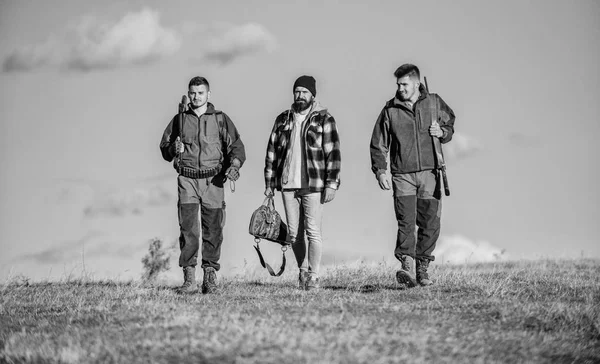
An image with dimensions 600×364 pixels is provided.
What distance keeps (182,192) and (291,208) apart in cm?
155

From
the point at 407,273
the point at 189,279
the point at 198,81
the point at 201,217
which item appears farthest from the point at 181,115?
the point at 407,273

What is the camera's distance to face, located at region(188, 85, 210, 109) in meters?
11.4

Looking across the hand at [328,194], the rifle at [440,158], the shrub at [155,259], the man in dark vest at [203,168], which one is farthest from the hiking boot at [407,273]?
the shrub at [155,259]

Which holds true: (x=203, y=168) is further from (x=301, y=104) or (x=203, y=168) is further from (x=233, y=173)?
(x=301, y=104)

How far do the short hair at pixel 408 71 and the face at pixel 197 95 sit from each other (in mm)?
2608

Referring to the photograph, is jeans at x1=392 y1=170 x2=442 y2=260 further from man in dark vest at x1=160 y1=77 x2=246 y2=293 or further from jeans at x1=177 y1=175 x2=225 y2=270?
jeans at x1=177 y1=175 x2=225 y2=270

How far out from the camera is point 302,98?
36.0 feet

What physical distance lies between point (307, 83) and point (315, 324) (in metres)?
4.38

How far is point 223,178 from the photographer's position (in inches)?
456

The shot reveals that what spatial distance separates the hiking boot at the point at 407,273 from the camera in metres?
10.9

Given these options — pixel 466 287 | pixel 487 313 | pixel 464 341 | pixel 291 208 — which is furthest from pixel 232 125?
pixel 464 341

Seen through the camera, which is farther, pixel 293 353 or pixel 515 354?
pixel 515 354

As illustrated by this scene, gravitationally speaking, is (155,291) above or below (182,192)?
below

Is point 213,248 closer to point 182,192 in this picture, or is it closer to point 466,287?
point 182,192
